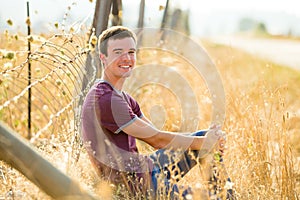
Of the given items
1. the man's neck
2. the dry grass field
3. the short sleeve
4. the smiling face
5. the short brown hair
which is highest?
the short brown hair

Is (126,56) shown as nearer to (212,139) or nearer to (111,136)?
(111,136)

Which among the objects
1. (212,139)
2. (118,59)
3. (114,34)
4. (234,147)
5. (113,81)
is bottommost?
(234,147)

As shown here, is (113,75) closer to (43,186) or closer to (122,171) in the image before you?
(122,171)

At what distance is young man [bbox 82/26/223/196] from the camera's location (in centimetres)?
279

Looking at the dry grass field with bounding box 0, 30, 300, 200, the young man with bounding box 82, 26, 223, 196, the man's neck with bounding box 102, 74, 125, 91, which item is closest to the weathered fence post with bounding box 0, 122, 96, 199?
the dry grass field with bounding box 0, 30, 300, 200

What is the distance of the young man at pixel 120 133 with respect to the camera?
9.15ft

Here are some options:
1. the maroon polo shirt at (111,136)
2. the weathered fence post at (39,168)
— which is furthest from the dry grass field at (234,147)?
the weathered fence post at (39,168)

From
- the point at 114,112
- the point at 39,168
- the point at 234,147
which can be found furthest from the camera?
the point at 234,147

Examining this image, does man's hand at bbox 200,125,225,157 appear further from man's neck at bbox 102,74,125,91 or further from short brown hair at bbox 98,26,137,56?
short brown hair at bbox 98,26,137,56

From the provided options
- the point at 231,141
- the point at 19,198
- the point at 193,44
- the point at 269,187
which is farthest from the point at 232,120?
the point at 193,44

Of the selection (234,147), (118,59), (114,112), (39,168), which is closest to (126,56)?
(118,59)

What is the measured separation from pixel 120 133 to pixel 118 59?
0.39 metres

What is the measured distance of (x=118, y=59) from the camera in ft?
9.59

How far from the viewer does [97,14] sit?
3.76 metres
